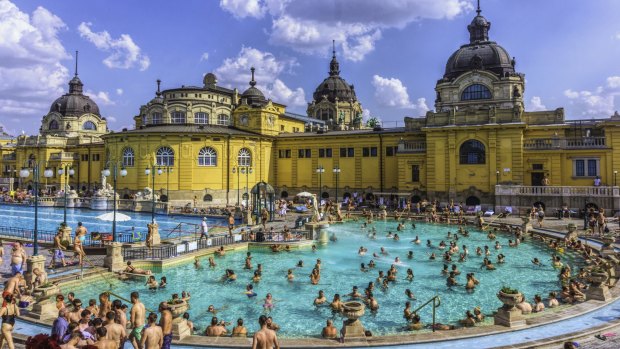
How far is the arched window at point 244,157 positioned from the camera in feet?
176

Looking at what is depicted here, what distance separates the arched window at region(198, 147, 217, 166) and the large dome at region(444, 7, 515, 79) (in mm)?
30109

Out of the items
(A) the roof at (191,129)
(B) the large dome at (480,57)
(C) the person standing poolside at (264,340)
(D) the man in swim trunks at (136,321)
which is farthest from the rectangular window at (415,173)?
(C) the person standing poolside at (264,340)

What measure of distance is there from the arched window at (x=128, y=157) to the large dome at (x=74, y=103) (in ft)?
128

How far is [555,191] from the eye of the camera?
3722 cm

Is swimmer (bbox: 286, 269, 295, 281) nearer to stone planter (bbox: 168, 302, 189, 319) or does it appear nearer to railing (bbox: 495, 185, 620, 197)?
stone planter (bbox: 168, 302, 189, 319)

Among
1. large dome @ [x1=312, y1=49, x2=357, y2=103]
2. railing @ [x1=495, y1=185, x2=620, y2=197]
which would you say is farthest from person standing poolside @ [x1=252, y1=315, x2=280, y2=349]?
large dome @ [x1=312, y1=49, x2=357, y2=103]

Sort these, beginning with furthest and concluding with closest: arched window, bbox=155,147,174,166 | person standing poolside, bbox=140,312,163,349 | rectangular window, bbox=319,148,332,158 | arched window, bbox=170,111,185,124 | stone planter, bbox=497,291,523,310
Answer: arched window, bbox=170,111,185,124 < rectangular window, bbox=319,148,332,158 < arched window, bbox=155,147,174,166 < stone planter, bbox=497,291,523,310 < person standing poolside, bbox=140,312,163,349

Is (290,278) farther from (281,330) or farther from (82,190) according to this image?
(82,190)

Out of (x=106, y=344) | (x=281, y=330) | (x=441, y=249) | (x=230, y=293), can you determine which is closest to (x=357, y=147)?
(x=441, y=249)

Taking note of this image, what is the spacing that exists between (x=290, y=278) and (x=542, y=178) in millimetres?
31546

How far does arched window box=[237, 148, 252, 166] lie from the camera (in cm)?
5369

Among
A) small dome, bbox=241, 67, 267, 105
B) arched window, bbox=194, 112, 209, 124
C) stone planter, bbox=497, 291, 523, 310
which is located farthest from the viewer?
small dome, bbox=241, 67, 267, 105

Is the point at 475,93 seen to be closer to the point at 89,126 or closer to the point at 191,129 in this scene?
the point at 191,129

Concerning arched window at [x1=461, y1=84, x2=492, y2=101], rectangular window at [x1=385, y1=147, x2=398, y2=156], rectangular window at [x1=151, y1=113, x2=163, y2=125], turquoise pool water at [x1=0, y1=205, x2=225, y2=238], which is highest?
arched window at [x1=461, y1=84, x2=492, y2=101]
